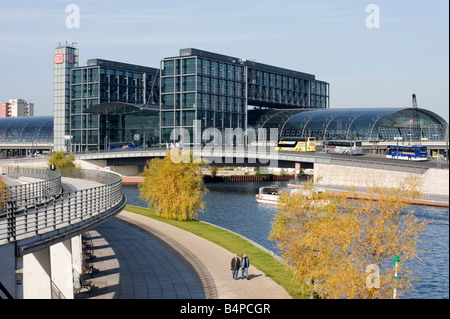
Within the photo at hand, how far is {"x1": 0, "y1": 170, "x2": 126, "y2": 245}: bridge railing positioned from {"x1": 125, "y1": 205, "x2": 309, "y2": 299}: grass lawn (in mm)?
9706

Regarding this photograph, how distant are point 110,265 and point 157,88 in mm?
162376

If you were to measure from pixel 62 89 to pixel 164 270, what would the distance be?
14688 cm

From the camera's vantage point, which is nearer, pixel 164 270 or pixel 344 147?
pixel 164 270

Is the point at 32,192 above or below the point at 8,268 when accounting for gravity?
above

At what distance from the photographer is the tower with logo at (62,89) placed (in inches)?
6540

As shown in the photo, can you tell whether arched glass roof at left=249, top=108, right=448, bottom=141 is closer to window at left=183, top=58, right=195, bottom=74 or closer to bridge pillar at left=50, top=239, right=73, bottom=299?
window at left=183, top=58, right=195, bottom=74

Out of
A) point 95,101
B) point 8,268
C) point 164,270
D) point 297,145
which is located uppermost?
point 95,101

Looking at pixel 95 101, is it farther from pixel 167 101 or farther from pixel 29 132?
pixel 29 132

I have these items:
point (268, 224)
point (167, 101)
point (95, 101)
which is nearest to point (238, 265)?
point (268, 224)

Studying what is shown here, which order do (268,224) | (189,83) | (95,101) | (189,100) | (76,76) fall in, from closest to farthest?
(268,224)
(189,83)
(189,100)
(95,101)
(76,76)

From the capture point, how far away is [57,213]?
26.1 meters

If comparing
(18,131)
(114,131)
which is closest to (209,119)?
(114,131)

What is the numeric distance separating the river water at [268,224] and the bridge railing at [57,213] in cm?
1630
